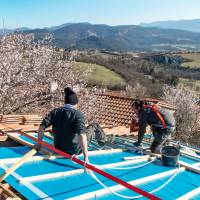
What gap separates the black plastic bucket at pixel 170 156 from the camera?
7688 mm

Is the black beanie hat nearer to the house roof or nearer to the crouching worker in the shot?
the house roof

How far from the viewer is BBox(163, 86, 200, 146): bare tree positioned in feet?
76.7

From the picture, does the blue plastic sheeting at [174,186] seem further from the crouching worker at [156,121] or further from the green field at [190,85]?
the green field at [190,85]

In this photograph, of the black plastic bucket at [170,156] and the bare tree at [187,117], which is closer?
the black plastic bucket at [170,156]

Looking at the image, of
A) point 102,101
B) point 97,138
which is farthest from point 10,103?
point 102,101

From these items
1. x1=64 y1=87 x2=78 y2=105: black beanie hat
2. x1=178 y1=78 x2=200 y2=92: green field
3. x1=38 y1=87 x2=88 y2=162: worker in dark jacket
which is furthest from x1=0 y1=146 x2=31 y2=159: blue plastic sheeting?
x1=178 y1=78 x2=200 y2=92: green field

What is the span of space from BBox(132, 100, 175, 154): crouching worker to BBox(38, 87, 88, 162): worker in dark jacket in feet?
7.89

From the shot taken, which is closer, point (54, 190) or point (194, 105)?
point (54, 190)

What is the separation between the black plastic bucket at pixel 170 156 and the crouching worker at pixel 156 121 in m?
0.55

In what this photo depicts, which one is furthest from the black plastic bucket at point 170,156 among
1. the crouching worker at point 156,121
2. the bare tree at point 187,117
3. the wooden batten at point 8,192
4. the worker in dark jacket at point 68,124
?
the bare tree at point 187,117

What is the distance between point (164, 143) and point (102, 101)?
16030 mm

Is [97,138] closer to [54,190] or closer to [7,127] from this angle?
[7,127]

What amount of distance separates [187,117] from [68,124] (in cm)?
2068

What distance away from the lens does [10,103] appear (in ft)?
45.3
